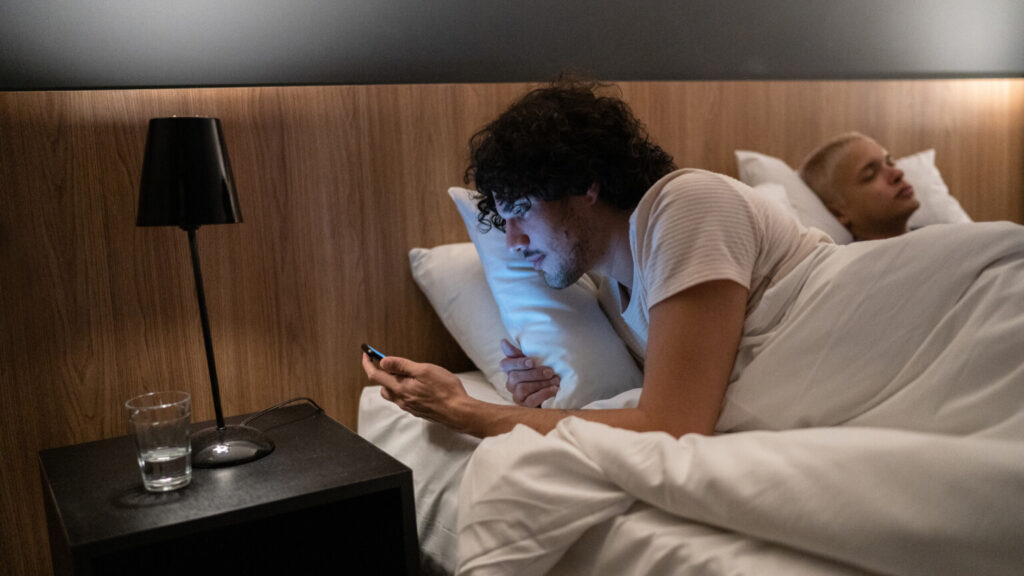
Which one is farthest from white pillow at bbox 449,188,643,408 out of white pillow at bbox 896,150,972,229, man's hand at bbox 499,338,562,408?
white pillow at bbox 896,150,972,229

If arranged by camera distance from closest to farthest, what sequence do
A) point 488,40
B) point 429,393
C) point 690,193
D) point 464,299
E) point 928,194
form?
point 690,193 → point 429,393 → point 464,299 → point 488,40 → point 928,194

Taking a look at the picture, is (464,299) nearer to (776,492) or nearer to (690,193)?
(690,193)

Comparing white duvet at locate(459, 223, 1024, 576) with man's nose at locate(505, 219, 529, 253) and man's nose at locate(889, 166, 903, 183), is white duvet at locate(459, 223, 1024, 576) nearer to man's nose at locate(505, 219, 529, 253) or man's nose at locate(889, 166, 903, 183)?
man's nose at locate(505, 219, 529, 253)

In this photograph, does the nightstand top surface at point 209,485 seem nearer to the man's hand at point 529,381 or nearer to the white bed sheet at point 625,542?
the white bed sheet at point 625,542

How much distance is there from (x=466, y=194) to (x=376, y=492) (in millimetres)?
768

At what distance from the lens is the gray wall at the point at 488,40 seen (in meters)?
1.59

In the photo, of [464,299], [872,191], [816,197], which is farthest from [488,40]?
[872,191]

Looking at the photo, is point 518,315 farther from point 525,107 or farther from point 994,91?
point 994,91

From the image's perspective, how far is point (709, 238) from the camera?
1.22 meters

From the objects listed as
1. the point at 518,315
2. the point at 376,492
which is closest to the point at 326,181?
the point at 518,315

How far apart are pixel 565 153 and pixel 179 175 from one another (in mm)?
623

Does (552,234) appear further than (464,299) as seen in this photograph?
No

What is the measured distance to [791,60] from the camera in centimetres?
261

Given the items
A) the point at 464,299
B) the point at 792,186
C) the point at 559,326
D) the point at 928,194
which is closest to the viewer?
the point at 559,326
